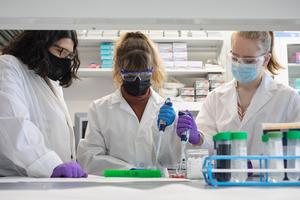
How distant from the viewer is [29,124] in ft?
4.25

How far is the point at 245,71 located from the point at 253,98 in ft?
0.53

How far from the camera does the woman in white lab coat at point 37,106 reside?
1.22m

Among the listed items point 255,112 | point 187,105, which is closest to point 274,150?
point 255,112

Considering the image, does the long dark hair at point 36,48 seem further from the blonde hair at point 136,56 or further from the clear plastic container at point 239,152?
the clear plastic container at point 239,152

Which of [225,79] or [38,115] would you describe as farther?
[225,79]

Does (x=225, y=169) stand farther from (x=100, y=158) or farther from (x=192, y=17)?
(x=100, y=158)

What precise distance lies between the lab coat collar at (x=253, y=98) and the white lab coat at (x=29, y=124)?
32.8 inches

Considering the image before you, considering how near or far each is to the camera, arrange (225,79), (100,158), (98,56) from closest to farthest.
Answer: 1. (100,158)
2. (225,79)
3. (98,56)

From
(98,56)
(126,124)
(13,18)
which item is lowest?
(126,124)

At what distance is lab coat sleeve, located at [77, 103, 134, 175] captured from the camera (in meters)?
1.70

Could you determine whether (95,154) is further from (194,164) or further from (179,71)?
A: (179,71)

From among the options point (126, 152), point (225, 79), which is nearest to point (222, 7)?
point (126, 152)

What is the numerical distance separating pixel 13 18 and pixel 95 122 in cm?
Result: 113

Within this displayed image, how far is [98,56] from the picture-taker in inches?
145
